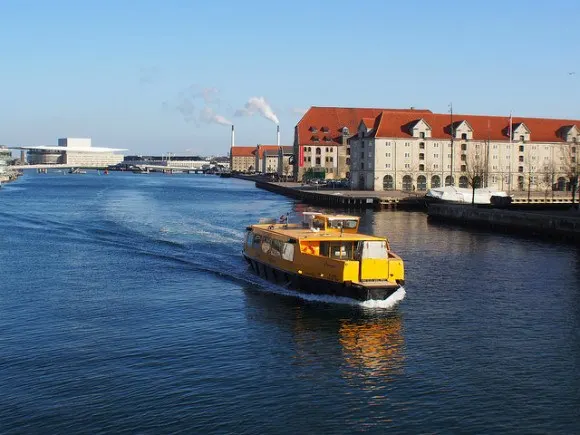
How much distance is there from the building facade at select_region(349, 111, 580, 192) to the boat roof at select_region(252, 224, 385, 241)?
84.3 meters

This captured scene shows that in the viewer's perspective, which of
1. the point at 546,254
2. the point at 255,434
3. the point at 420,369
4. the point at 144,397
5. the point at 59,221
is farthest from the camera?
the point at 59,221

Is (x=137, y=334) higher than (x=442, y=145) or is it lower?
lower

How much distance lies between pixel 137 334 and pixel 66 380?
6206mm

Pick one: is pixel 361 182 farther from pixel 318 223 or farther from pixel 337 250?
pixel 337 250

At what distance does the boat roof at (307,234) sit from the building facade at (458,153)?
8427 cm

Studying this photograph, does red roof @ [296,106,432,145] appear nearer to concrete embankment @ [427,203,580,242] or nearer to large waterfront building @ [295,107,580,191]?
large waterfront building @ [295,107,580,191]

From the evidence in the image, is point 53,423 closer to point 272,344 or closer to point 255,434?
point 255,434

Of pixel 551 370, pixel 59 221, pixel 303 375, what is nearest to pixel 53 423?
pixel 303 375

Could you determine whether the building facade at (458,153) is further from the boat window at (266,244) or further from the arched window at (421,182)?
the boat window at (266,244)

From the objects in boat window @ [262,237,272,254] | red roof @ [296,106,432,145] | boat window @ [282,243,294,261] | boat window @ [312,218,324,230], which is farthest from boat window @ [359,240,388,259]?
red roof @ [296,106,432,145]

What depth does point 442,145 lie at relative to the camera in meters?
134

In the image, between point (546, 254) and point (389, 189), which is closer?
point (546, 254)

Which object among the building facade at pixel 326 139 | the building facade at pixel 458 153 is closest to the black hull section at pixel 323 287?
the building facade at pixel 458 153

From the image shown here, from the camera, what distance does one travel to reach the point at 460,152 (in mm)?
134000
